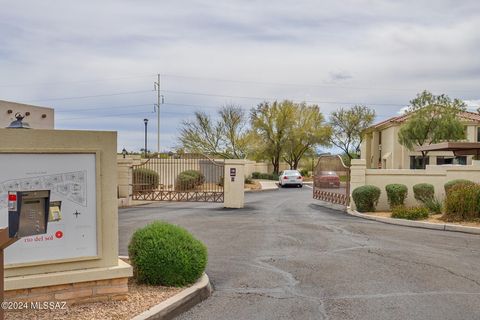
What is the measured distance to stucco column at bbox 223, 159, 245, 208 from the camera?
20.6 metres

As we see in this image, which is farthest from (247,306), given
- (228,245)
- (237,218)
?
(237,218)

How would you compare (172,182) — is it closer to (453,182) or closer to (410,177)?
(410,177)

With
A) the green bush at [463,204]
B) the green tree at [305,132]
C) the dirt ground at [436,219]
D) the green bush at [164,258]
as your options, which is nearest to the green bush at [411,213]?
the dirt ground at [436,219]

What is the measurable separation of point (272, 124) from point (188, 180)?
984 inches

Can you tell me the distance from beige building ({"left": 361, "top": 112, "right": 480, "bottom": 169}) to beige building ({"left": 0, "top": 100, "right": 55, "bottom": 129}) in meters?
36.2

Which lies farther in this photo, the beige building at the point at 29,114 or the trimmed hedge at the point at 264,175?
the trimmed hedge at the point at 264,175

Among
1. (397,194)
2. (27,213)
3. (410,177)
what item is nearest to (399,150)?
(410,177)

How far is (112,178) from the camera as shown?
6316 millimetres

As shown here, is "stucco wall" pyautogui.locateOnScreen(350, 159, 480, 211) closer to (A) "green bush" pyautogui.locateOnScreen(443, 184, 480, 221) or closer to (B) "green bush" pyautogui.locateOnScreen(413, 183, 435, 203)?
(B) "green bush" pyautogui.locateOnScreen(413, 183, 435, 203)

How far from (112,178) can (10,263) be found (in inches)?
57.0

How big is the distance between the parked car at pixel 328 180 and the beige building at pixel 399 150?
18651 mm

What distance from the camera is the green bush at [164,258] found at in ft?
22.2

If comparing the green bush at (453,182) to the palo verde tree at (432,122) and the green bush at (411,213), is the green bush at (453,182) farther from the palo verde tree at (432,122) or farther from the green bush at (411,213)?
the palo verde tree at (432,122)

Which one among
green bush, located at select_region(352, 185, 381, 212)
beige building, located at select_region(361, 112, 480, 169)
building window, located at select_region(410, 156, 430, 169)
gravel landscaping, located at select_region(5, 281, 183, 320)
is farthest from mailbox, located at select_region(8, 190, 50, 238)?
building window, located at select_region(410, 156, 430, 169)
